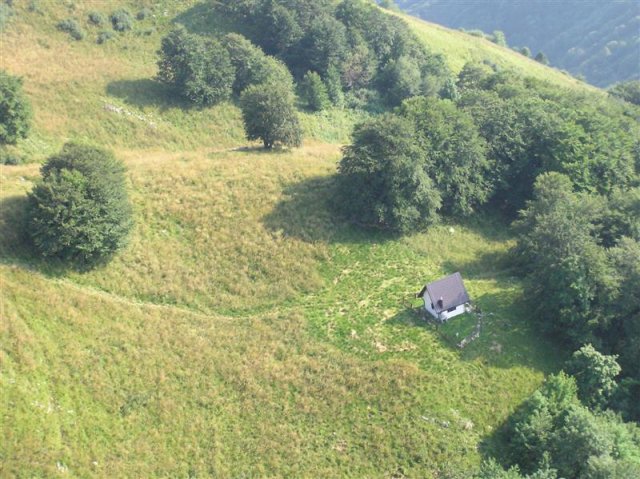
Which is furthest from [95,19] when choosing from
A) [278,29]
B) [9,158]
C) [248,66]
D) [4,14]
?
[9,158]

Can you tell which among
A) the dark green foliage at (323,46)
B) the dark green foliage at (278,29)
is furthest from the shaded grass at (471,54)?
the dark green foliage at (278,29)

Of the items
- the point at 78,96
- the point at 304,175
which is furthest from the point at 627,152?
the point at 78,96

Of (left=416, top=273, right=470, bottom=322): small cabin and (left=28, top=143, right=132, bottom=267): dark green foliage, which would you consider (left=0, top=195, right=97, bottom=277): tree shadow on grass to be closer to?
(left=28, top=143, right=132, bottom=267): dark green foliage

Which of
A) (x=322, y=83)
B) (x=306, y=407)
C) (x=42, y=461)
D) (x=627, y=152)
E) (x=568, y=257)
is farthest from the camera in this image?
(x=322, y=83)

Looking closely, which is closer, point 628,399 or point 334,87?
point 628,399

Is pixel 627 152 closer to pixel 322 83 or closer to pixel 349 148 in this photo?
pixel 349 148

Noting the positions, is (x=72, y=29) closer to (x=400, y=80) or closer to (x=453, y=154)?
(x=400, y=80)
